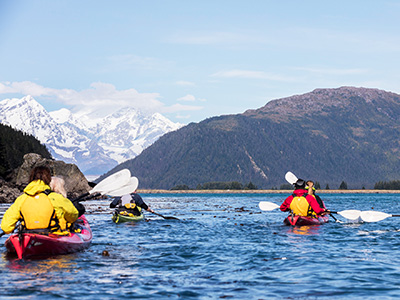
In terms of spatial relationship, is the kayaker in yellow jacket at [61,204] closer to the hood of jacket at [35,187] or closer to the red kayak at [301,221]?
the hood of jacket at [35,187]

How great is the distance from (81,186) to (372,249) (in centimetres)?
8806

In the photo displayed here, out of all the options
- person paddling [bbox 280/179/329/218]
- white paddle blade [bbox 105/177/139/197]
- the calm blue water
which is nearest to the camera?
the calm blue water

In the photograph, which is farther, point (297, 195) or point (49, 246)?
point (297, 195)

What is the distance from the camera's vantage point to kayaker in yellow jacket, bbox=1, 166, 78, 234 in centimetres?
1592

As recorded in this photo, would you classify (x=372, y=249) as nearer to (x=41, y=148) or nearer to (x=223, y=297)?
(x=223, y=297)

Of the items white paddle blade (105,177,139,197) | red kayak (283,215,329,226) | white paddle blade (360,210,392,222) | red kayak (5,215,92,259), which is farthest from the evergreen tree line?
Answer: red kayak (5,215,92,259)

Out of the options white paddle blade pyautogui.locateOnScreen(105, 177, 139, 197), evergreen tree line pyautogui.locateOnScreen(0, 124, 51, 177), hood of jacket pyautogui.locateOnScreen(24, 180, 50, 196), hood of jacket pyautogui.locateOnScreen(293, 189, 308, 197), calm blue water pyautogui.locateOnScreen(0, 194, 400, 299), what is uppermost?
evergreen tree line pyautogui.locateOnScreen(0, 124, 51, 177)

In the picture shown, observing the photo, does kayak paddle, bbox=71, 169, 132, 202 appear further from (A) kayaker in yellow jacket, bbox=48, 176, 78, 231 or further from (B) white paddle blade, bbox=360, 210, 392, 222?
(B) white paddle blade, bbox=360, 210, 392, 222

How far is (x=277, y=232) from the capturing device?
26.7 m

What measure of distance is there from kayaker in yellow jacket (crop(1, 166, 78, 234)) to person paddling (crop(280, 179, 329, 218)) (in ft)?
48.8

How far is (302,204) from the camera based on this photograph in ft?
92.3

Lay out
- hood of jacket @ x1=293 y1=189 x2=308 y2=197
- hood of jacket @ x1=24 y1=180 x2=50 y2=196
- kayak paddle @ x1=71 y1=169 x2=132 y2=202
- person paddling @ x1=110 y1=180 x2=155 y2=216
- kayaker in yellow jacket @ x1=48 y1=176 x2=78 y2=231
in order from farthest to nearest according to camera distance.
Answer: person paddling @ x1=110 y1=180 x2=155 y2=216, hood of jacket @ x1=293 y1=189 x2=308 y2=197, kayak paddle @ x1=71 y1=169 x2=132 y2=202, kayaker in yellow jacket @ x1=48 y1=176 x2=78 y2=231, hood of jacket @ x1=24 y1=180 x2=50 y2=196

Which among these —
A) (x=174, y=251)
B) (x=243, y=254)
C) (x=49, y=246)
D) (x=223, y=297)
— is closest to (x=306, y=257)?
(x=243, y=254)

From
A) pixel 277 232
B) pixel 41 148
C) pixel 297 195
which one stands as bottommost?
pixel 277 232
